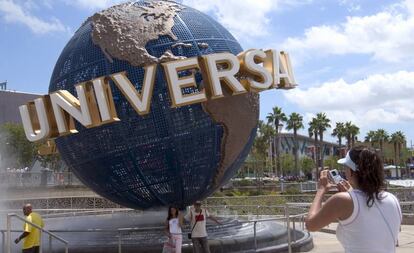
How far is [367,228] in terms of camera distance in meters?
3.13

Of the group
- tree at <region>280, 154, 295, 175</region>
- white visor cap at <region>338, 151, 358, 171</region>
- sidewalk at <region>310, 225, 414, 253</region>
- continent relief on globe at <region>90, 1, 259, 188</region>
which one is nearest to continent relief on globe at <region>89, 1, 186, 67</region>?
continent relief on globe at <region>90, 1, 259, 188</region>

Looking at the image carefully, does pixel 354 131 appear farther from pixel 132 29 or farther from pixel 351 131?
pixel 132 29

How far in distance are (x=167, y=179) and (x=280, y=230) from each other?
3.24 metres

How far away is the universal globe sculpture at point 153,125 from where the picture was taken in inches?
425

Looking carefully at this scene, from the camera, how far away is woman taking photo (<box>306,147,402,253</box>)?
3.12 metres

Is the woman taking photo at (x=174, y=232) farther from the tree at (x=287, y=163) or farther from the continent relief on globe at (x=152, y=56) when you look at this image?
A: the tree at (x=287, y=163)

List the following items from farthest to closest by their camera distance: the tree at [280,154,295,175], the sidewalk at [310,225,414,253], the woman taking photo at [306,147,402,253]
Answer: the tree at [280,154,295,175]
the sidewalk at [310,225,414,253]
the woman taking photo at [306,147,402,253]

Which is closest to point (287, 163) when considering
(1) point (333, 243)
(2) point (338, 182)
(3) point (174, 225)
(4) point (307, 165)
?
(4) point (307, 165)

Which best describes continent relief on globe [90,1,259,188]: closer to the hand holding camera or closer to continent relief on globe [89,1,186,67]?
continent relief on globe [89,1,186,67]

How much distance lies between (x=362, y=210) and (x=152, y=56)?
8375 mm

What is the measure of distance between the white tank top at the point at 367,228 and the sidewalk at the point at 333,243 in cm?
871

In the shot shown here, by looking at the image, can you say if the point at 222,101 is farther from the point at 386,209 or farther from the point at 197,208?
the point at 386,209

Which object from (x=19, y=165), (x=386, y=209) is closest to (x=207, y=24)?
(x=386, y=209)

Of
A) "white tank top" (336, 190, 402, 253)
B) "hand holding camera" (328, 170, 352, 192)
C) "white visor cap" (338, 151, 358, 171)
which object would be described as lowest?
"white tank top" (336, 190, 402, 253)
